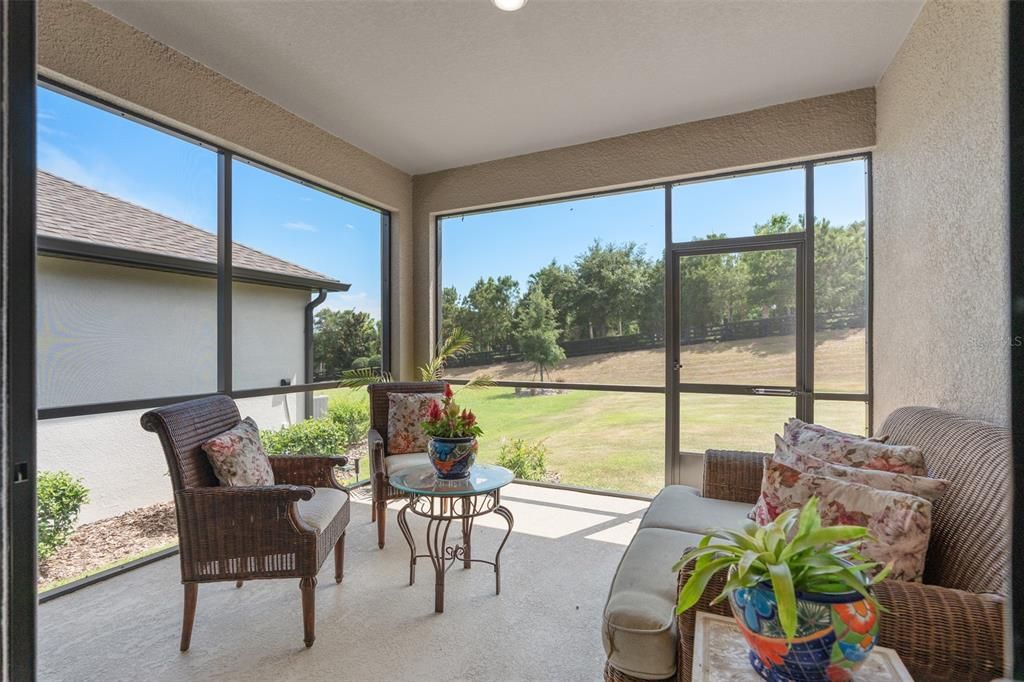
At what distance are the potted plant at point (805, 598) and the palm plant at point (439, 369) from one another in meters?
3.51

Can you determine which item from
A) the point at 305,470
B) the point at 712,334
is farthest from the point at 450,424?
the point at 712,334

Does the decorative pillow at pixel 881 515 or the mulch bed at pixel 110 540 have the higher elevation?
the decorative pillow at pixel 881 515

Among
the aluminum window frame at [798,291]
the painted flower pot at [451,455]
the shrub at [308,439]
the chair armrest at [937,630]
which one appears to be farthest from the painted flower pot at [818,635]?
the shrub at [308,439]

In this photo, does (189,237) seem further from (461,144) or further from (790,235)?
(790,235)

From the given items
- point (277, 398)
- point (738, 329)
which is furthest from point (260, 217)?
point (738, 329)

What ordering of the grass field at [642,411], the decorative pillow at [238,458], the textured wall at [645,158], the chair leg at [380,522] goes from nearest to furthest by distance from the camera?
the decorative pillow at [238,458]
the chair leg at [380,522]
the textured wall at [645,158]
the grass field at [642,411]

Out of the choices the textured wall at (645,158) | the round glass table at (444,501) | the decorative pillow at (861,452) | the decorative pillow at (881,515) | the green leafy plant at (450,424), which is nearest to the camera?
the decorative pillow at (881,515)

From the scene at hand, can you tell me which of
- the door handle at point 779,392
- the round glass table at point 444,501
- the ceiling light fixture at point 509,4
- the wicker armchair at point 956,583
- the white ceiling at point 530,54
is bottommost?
the round glass table at point 444,501

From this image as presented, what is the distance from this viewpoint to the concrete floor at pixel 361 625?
5.72ft

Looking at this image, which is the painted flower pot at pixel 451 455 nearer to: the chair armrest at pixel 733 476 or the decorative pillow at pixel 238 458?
the decorative pillow at pixel 238 458

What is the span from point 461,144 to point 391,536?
305 centimetres

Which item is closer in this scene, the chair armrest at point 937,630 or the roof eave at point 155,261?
the chair armrest at point 937,630

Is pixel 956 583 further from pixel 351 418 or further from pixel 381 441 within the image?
pixel 351 418

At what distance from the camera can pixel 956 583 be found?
1.25 metres
